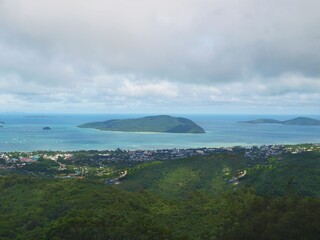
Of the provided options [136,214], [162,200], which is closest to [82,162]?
[162,200]

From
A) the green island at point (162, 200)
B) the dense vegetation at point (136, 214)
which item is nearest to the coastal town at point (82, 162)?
the green island at point (162, 200)

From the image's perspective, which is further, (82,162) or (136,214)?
(82,162)

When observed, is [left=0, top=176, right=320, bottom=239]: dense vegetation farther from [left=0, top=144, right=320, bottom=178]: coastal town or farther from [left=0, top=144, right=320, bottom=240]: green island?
[left=0, top=144, right=320, bottom=178]: coastal town

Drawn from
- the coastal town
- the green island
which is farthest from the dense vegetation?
the coastal town

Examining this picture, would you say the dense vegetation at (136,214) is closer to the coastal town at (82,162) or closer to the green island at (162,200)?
the green island at (162,200)

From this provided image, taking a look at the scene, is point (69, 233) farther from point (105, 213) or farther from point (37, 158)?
point (37, 158)

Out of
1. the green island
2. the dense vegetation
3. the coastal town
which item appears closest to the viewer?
the dense vegetation

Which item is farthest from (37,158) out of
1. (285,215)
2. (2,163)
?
(285,215)

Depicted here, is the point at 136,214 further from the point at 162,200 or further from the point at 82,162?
the point at 82,162
